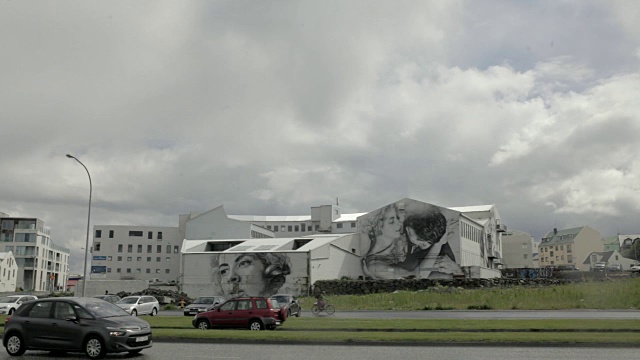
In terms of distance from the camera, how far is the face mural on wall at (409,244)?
80.7 m

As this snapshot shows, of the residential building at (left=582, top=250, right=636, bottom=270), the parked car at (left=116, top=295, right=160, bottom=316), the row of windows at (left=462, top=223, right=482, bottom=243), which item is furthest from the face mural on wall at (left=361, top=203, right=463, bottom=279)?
the residential building at (left=582, top=250, right=636, bottom=270)

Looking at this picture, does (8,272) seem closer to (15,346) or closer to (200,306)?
(200,306)

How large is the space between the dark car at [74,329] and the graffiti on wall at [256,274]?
56.2 metres

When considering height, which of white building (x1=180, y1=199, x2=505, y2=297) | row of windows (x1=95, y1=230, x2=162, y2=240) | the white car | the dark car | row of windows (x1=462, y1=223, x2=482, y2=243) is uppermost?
row of windows (x1=95, y1=230, x2=162, y2=240)

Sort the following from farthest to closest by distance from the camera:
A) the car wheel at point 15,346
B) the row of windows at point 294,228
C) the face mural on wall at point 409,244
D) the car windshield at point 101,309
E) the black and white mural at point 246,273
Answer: the row of windows at point 294,228 → the face mural on wall at point 409,244 → the black and white mural at point 246,273 → the car wheel at point 15,346 → the car windshield at point 101,309

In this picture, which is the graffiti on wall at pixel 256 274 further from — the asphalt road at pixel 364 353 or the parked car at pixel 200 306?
the asphalt road at pixel 364 353

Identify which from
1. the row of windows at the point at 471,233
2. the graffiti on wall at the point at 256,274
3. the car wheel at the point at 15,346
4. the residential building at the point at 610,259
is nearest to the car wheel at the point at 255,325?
the car wheel at the point at 15,346

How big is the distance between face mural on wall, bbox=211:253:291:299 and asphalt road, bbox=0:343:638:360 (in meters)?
55.3

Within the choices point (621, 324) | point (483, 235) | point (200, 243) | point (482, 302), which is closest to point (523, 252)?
point (483, 235)

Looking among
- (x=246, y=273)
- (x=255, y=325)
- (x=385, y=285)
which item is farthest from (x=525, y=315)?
(x=246, y=273)

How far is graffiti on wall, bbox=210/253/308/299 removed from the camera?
72375 millimetres

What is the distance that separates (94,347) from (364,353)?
7.19 meters

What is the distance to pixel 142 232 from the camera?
127875 mm

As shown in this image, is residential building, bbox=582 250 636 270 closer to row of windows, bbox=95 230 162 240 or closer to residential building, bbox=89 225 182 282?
residential building, bbox=89 225 182 282
